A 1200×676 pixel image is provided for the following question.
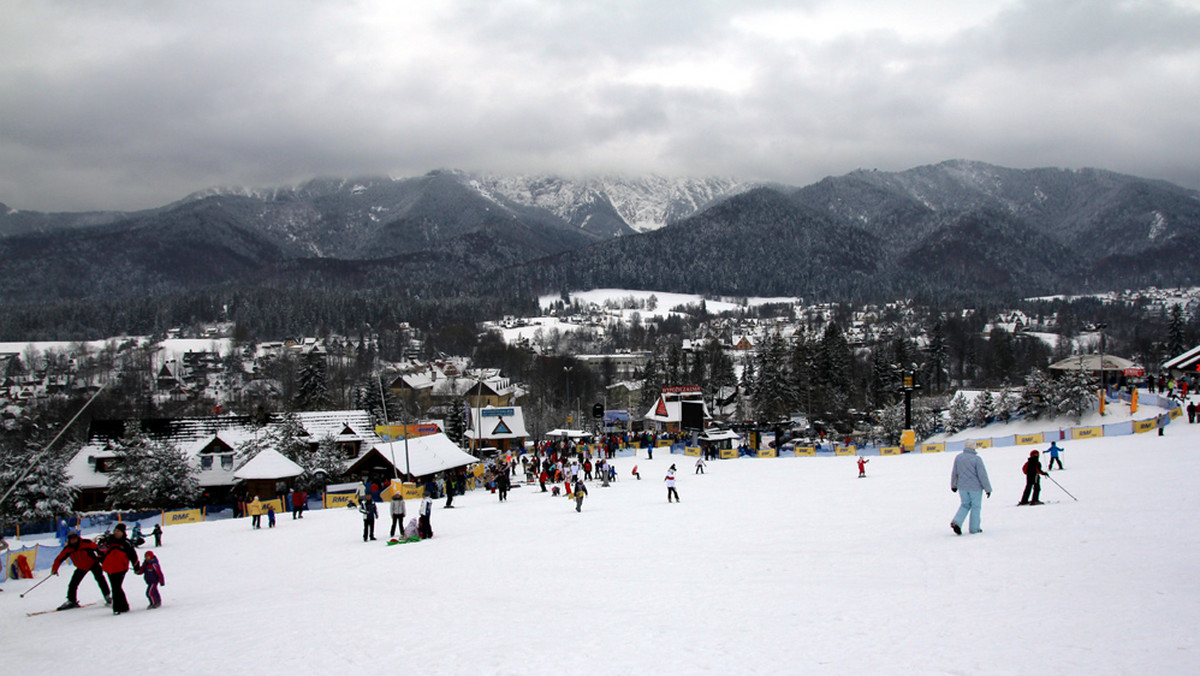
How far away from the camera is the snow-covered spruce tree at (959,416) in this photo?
48.1 meters

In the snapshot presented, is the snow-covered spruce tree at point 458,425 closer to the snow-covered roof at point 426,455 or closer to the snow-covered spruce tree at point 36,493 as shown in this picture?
the snow-covered roof at point 426,455

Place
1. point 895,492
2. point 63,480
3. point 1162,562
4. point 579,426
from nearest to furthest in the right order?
point 1162,562, point 895,492, point 63,480, point 579,426

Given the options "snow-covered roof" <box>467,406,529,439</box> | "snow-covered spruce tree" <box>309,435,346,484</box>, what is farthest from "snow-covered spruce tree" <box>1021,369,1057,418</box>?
"snow-covered spruce tree" <box>309,435,346,484</box>

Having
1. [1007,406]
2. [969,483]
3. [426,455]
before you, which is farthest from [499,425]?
[969,483]

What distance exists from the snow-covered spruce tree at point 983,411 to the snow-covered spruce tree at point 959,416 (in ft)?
2.13

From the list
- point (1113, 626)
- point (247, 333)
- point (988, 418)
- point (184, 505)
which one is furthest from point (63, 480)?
point (247, 333)

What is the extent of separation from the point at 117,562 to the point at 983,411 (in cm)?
4610

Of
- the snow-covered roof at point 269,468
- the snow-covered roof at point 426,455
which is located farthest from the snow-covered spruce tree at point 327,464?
the snow-covered roof at point 269,468

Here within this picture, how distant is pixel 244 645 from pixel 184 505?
112 feet

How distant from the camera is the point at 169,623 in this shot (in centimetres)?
1048

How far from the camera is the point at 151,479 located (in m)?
37.8

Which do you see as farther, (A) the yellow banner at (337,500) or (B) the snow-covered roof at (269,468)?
(B) the snow-covered roof at (269,468)

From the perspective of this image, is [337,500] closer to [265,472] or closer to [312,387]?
[265,472]

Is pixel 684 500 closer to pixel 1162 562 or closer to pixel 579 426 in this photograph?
pixel 1162 562
